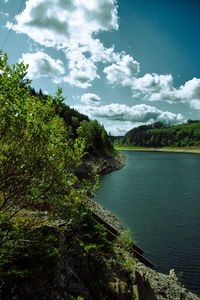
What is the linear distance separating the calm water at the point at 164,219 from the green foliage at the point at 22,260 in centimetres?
1669

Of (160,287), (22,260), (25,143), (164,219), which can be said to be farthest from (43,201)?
→ (164,219)

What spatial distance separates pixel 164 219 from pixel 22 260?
91.9ft

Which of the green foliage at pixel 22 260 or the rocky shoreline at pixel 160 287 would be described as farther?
the rocky shoreline at pixel 160 287

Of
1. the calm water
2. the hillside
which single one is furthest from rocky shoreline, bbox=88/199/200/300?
the calm water

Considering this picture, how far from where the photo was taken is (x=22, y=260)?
708 cm

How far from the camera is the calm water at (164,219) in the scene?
65.8 ft

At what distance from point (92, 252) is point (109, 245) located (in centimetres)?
194

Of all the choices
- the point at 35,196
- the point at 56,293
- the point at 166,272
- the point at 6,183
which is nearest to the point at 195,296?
the point at 166,272

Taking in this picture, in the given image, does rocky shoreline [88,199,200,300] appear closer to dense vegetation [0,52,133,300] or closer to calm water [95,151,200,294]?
calm water [95,151,200,294]

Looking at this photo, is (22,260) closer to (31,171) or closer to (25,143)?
(31,171)

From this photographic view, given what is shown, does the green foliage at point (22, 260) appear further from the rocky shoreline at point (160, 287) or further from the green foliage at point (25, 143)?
the rocky shoreline at point (160, 287)

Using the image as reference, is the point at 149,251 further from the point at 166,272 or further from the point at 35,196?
the point at 35,196

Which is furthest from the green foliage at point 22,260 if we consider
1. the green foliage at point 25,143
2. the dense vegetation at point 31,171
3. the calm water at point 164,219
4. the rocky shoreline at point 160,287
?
the calm water at point 164,219

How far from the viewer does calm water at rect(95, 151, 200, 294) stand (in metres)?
20.1
